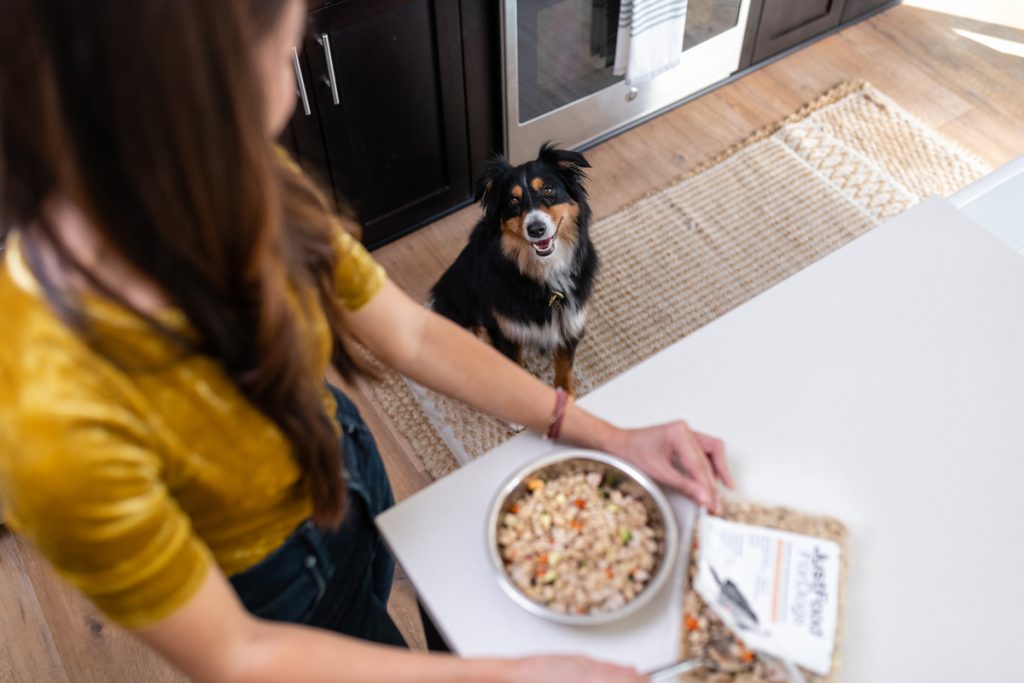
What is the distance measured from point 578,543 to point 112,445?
19.5 inches

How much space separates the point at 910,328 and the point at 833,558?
0.38 m

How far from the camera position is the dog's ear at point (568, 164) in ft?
6.09

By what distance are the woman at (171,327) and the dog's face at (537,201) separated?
3.36ft

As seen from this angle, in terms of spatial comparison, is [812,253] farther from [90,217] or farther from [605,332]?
[90,217]

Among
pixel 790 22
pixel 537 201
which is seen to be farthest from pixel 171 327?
pixel 790 22

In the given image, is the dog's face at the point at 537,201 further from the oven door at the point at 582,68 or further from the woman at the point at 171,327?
the woman at the point at 171,327

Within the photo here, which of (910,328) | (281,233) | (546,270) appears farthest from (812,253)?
(281,233)

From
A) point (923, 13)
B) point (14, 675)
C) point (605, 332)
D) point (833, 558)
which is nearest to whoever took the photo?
point (833, 558)

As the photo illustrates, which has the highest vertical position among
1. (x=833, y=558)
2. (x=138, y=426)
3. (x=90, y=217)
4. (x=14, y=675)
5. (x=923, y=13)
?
(x=90, y=217)

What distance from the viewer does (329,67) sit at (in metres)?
1.87

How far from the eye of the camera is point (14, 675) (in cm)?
167

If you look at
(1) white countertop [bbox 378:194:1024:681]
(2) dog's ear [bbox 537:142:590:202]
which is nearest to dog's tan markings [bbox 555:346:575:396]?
(2) dog's ear [bbox 537:142:590:202]

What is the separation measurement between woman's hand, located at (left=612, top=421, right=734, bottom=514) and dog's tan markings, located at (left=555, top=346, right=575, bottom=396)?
3.41 feet

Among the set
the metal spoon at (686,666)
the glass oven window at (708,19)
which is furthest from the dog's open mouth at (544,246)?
the metal spoon at (686,666)
